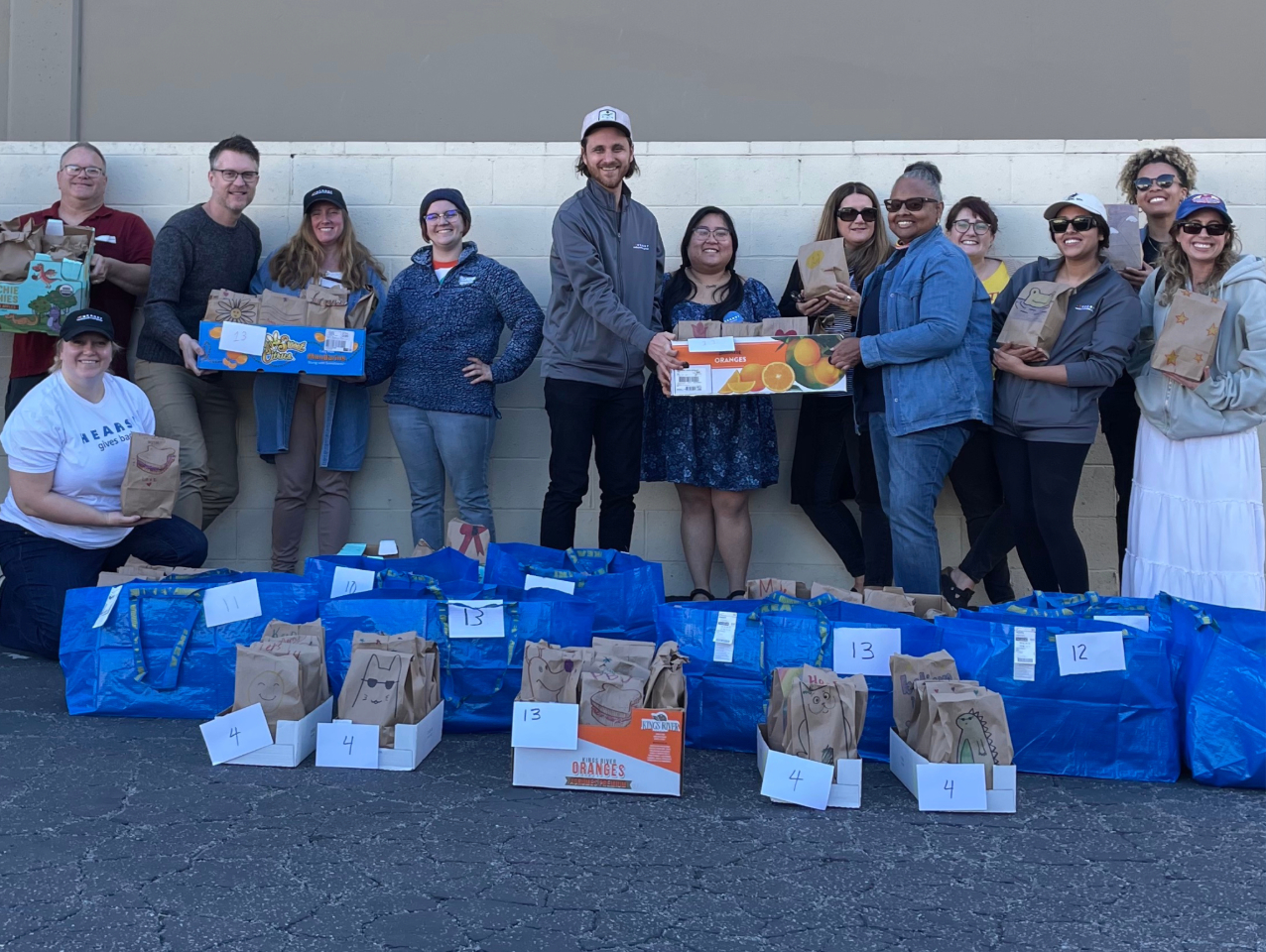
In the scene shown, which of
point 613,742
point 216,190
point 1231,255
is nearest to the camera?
point 613,742

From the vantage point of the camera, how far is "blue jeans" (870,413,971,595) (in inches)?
153

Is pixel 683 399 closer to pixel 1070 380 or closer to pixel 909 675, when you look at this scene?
pixel 1070 380

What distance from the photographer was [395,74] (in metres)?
5.76

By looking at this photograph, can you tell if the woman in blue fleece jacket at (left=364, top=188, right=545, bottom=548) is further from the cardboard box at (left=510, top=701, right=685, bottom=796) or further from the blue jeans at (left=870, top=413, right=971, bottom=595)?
the cardboard box at (left=510, top=701, right=685, bottom=796)

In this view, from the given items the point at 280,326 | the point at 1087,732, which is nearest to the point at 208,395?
the point at 280,326

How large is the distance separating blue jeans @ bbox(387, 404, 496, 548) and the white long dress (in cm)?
244

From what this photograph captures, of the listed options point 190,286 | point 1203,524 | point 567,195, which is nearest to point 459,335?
point 567,195

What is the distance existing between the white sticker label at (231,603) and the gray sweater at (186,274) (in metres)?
1.58

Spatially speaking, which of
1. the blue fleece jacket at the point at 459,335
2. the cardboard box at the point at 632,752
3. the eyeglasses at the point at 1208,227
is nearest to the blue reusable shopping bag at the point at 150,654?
the cardboard box at the point at 632,752

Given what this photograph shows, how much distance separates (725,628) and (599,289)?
1.54 meters

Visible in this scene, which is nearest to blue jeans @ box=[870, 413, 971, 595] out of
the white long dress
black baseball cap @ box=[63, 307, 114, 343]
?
the white long dress

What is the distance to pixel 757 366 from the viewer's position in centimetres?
411

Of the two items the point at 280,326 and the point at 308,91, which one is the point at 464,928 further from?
the point at 308,91

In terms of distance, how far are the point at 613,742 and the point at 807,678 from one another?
505mm
